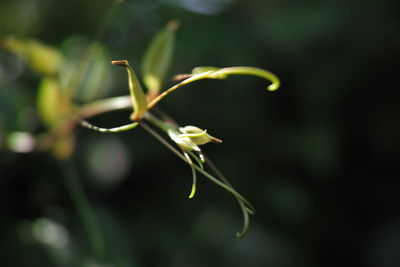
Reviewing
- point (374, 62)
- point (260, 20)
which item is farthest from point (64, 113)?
point (374, 62)

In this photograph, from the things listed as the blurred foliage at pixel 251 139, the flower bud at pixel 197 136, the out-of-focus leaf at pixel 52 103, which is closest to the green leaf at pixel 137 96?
the flower bud at pixel 197 136

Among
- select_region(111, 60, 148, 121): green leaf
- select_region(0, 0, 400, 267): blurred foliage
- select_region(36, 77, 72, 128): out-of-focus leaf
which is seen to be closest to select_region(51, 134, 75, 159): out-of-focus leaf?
select_region(36, 77, 72, 128): out-of-focus leaf

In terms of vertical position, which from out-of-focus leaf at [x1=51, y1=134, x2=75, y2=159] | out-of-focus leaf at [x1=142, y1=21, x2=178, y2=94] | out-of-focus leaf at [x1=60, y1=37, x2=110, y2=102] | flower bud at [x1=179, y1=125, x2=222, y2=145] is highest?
flower bud at [x1=179, y1=125, x2=222, y2=145]

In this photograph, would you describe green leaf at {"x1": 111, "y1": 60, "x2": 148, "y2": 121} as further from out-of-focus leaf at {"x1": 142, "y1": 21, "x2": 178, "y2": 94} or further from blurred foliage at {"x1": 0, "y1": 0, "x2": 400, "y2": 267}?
blurred foliage at {"x1": 0, "y1": 0, "x2": 400, "y2": 267}

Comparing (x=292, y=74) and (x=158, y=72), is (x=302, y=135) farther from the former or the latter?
(x=158, y=72)

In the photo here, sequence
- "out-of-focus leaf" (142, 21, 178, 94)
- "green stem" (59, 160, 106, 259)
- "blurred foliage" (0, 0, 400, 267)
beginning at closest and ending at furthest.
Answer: "out-of-focus leaf" (142, 21, 178, 94)
"green stem" (59, 160, 106, 259)
"blurred foliage" (0, 0, 400, 267)

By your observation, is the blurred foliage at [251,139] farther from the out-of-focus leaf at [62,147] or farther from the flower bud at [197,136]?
the flower bud at [197,136]

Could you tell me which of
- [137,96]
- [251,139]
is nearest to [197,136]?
[137,96]

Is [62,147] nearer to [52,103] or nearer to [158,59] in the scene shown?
[52,103]
